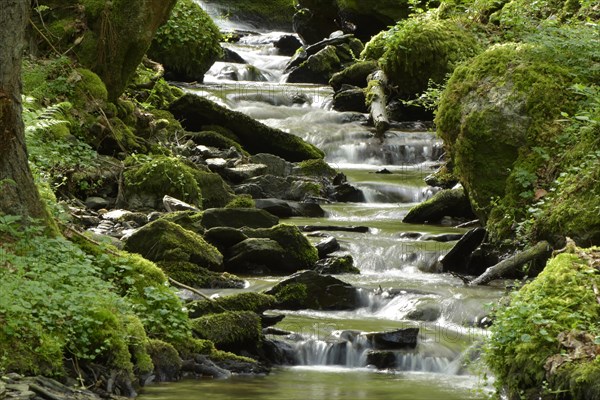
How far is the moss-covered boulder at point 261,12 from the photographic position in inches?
1478

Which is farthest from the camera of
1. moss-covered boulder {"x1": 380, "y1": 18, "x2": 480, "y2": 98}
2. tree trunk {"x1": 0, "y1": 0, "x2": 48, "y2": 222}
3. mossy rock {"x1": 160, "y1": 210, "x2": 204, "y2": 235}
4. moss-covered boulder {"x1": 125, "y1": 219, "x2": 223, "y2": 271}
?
moss-covered boulder {"x1": 380, "y1": 18, "x2": 480, "y2": 98}

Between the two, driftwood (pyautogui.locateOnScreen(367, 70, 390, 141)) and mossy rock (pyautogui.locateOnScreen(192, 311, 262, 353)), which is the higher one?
driftwood (pyautogui.locateOnScreen(367, 70, 390, 141))

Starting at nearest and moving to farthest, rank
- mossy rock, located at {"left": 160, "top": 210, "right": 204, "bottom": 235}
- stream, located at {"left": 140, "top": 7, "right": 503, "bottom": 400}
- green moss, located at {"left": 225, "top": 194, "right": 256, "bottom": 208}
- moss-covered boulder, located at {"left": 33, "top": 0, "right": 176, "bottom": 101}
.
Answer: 1. stream, located at {"left": 140, "top": 7, "right": 503, "bottom": 400}
2. mossy rock, located at {"left": 160, "top": 210, "right": 204, "bottom": 235}
3. moss-covered boulder, located at {"left": 33, "top": 0, "right": 176, "bottom": 101}
4. green moss, located at {"left": 225, "top": 194, "right": 256, "bottom": 208}

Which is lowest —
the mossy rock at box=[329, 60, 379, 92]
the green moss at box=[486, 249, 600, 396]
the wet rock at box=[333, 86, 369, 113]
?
the green moss at box=[486, 249, 600, 396]

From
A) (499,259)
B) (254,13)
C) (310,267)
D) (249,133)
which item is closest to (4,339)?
(310,267)

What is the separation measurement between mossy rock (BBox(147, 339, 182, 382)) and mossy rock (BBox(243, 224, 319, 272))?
428 cm

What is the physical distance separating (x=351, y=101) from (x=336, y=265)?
10.3m

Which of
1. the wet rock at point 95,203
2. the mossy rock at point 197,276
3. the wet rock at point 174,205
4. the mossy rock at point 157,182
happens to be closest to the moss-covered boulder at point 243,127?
the mossy rock at point 157,182

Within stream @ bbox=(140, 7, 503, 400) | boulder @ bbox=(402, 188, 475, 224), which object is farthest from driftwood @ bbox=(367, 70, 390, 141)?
boulder @ bbox=(402, 188, 475, 224)

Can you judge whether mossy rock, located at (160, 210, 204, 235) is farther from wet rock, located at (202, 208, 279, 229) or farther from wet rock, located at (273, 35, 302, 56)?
wet rock, located at (273, 35, 302, 56)

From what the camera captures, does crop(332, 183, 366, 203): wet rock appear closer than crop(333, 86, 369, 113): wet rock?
Yes

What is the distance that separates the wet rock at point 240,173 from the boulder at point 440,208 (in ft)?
9.66

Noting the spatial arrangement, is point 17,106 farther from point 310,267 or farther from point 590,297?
point 310,267

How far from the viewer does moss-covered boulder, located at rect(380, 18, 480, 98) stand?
20.9 meters
